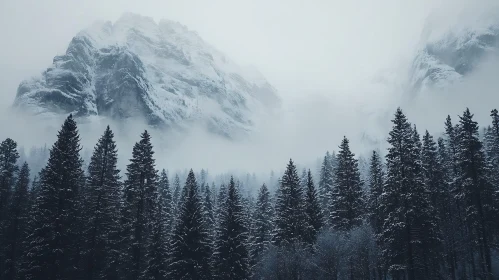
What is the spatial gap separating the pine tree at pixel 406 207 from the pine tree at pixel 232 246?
1841cm

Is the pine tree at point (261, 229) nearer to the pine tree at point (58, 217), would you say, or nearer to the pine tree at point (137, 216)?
the pine tree at point (137, 216)

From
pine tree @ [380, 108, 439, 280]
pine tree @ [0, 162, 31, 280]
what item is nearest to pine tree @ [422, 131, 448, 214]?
pine tree @ [380, 108, 439, 280]

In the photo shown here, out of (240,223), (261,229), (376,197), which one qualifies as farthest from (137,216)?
(376,197)

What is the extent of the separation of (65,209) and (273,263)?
2449 cm

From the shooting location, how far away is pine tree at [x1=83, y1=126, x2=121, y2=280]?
42.2 metres

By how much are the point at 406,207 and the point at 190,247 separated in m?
25.5

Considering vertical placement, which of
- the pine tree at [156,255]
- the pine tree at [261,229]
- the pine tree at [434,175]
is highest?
the pine tree at [434,175]

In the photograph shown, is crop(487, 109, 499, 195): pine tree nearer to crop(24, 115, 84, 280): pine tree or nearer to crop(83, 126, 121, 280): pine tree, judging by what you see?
crop(83, 126, 121, 280): pine tree

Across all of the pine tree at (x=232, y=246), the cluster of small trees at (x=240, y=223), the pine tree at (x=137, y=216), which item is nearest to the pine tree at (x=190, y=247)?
the cluster of small trees at (x=240, y=223)

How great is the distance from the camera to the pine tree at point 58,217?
36500 millimetres

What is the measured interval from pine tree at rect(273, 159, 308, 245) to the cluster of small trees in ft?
0.44

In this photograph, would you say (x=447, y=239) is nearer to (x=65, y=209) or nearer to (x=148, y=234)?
(x=148, y=234)

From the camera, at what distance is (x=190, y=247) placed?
1839 inches

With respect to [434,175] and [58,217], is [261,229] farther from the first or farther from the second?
[58,217]
